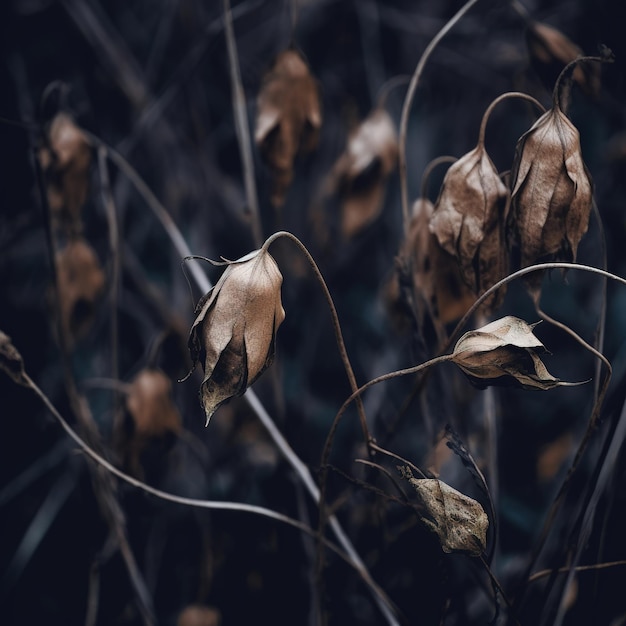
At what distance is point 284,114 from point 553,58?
0.23 metres

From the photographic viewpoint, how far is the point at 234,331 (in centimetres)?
38

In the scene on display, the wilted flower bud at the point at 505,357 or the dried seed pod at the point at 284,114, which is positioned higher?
the dried seed pod at the point at 284,114

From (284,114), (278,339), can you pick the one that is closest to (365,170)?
(284,114)

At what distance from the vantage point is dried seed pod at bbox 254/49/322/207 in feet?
1.86

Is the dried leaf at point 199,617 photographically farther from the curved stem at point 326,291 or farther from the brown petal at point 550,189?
the brown petal at point 550,189

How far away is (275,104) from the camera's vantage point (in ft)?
1.87

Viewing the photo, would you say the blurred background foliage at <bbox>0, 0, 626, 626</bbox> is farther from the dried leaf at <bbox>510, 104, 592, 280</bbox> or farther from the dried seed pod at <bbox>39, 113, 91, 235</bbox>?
the dried leaf at <bbox>510, 104, 592, 280</bbox>

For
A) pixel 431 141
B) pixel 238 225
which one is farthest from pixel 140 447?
pixel 431 141

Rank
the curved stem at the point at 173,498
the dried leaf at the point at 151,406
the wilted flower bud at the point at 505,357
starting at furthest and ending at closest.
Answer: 1. the dried leaf at the point at 151,406
2. the curved stem at the point at 173,498
3. the wilted flower bud at the point at 505,357

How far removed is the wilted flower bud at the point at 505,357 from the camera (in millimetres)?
368

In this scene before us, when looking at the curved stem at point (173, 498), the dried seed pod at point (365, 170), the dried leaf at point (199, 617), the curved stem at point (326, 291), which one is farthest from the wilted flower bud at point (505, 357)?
the dried leaf at point (199, 617)

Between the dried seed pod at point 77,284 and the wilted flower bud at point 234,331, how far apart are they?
0.40 metres

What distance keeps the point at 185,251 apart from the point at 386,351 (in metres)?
0.34

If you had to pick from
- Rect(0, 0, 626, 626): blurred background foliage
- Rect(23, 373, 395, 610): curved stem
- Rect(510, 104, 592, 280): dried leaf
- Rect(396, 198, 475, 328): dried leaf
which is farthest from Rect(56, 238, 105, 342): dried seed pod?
Rect(510, 104, 592, 280): dried leaf
